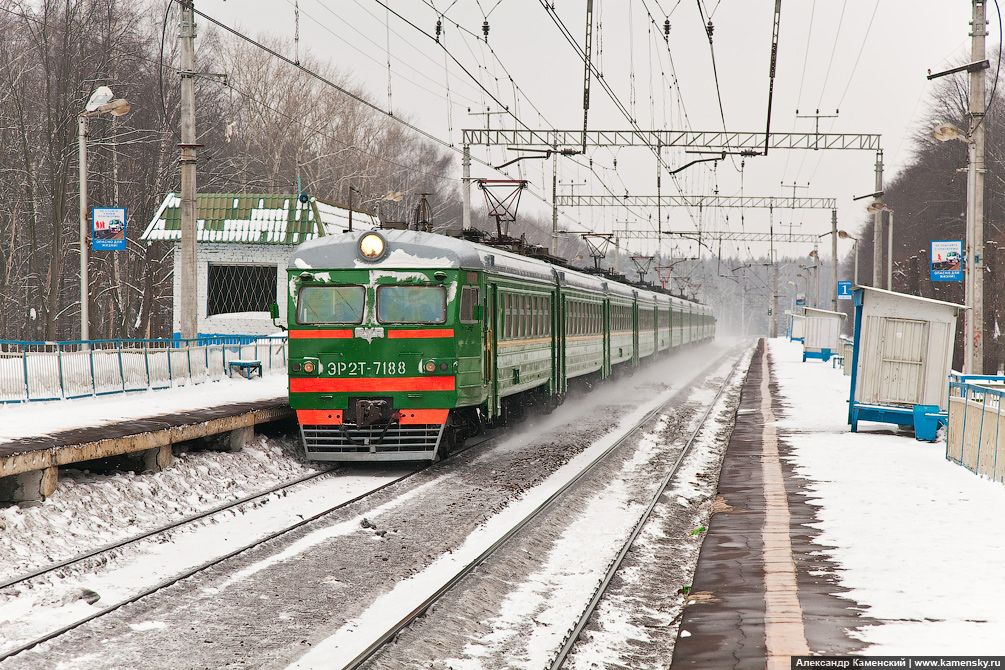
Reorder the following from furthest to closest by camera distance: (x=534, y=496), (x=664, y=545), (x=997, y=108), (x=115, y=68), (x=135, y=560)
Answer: (x=997, y=108), (x=115, y=68), (x=534, y=496), (x=664, y=545), (x=135, y=560)

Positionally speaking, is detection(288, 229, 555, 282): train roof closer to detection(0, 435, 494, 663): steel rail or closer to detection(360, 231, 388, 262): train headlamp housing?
detection(360, 231, 388, 262): train headlamp housing

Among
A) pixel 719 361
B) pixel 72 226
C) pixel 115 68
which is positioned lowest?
pixel 719 361

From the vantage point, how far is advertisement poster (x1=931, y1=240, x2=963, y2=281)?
19.7 meters

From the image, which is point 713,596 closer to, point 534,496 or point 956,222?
point 534,496

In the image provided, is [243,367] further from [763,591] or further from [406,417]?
[763,591]

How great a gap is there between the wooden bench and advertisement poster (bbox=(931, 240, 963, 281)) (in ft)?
46.0

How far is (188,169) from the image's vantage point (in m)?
17.5

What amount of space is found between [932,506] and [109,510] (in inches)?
315

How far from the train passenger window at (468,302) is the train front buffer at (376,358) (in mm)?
116

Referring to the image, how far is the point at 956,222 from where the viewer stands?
204 ft

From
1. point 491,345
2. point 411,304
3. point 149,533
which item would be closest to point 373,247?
point 411,304

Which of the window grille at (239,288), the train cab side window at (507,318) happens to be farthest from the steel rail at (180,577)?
the window grille at (239,288)

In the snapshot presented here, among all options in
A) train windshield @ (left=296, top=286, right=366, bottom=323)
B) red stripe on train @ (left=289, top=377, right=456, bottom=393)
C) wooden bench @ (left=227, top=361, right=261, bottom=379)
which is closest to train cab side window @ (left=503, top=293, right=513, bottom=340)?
red stripe on train @ (left=289, top=377, right=456, bottom=393)

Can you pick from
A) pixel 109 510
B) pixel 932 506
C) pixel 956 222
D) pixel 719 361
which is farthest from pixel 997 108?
pixel 109 510
